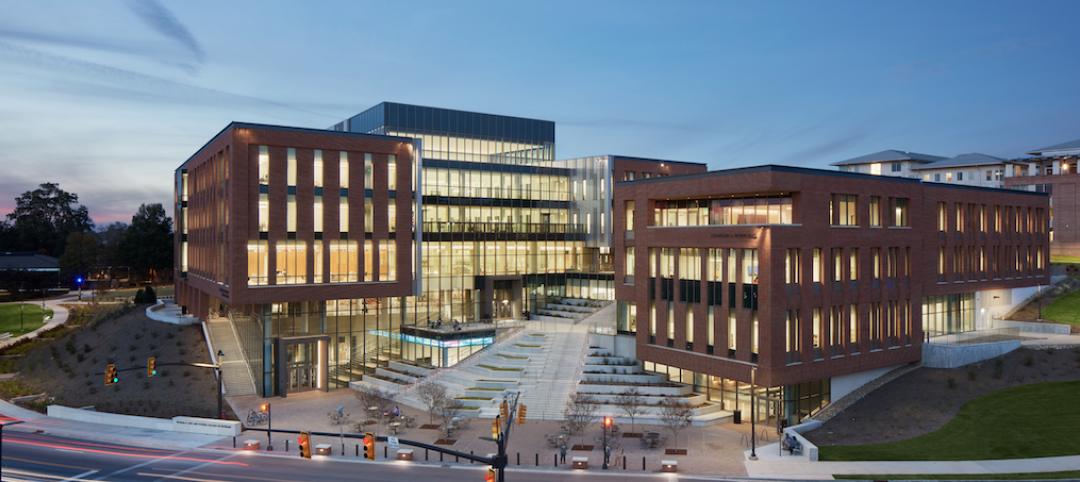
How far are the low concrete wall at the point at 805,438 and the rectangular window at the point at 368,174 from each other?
36.8 meters

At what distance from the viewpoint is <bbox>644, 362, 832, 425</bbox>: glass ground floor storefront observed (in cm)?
4475

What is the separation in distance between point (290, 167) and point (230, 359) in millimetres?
18055

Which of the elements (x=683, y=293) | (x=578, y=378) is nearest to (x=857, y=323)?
(x=683, y=293)

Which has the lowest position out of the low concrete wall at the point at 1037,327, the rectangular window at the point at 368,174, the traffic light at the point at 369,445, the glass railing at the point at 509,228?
the traffic light at the point at 369,445

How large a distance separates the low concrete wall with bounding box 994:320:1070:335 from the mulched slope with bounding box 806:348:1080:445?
817 cm

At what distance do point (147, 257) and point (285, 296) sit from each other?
8586 centimetres

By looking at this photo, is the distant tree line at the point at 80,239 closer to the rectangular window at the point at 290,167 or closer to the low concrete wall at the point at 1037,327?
the rectangular window at the point at 290,167

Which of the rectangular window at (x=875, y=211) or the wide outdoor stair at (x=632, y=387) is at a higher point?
the rectangular window at (x=875, y=211)

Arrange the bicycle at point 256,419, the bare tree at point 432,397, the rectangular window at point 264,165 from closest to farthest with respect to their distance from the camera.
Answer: the bare tree at point 432,397
the bicycle at point 256,419
the rectangular window at point 264,165

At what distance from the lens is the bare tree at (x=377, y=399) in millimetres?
45844

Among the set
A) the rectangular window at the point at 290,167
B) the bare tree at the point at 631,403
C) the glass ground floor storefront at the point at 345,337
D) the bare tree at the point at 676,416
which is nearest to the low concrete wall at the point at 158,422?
the glass ground floor storefront at the point at 345,337

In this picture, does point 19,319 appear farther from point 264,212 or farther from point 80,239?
point 264,212

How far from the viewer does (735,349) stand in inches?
1774

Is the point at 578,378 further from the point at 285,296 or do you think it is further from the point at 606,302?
the point at 285,296
